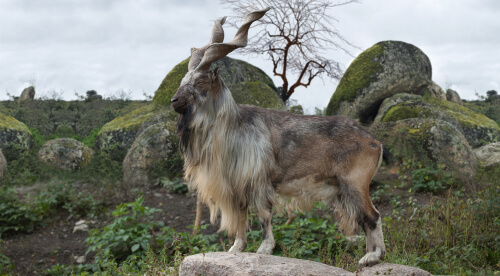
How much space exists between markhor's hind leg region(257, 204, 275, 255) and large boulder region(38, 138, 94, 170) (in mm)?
8119

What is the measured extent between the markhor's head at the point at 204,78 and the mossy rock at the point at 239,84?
225 inches

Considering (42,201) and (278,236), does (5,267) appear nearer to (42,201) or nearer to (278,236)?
(42,201)

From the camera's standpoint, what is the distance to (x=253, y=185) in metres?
4.49

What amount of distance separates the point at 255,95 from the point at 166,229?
4254 millimetres

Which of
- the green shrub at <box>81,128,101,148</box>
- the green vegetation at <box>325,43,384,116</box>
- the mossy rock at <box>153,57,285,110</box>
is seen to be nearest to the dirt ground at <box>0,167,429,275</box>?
the mossy rock at <box>153,57,285,110</box>

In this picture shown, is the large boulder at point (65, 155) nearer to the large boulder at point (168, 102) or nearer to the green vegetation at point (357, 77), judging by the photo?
the large boulder at point (168, 102)

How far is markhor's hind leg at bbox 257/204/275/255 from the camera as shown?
15.0ft

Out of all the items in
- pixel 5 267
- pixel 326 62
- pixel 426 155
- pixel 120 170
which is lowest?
pixel 5 267

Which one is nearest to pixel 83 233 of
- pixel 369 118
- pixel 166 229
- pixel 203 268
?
pixel 166 229

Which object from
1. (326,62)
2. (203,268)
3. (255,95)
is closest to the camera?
(203,268)

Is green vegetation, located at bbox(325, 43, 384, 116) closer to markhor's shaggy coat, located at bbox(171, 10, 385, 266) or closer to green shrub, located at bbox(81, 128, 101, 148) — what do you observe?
green shrub, located at bbox(81, 128, 101, 148)

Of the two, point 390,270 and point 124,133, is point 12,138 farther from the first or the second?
point 390,270

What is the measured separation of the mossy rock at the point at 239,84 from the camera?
34.1 feet

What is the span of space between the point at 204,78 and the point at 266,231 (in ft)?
5.39
